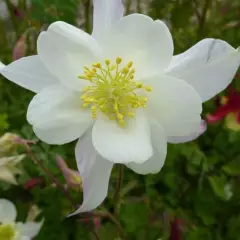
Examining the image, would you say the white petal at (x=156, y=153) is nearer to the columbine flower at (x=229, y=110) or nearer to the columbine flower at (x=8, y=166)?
the columbine flower at (x=8, y=166)

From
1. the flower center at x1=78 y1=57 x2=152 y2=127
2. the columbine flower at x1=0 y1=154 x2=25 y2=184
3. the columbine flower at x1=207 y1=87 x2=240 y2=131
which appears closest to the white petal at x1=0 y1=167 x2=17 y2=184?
the columbine flower at x1=0 y1=154 x2=25 y2=184

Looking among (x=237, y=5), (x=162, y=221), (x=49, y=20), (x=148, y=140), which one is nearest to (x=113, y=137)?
(x=148, y=140)

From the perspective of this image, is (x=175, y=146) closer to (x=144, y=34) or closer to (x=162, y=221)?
(x=162, y=221)

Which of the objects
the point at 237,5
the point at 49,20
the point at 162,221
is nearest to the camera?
the point at 162,221

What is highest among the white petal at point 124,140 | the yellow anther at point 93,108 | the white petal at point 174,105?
the white petal at point 174,105

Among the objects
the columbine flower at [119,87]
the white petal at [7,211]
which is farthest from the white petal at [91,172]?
the white petal at [7,211]

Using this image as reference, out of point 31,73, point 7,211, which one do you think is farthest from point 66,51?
point 7,211

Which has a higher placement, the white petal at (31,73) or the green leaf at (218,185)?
the white petal at (31,73)
